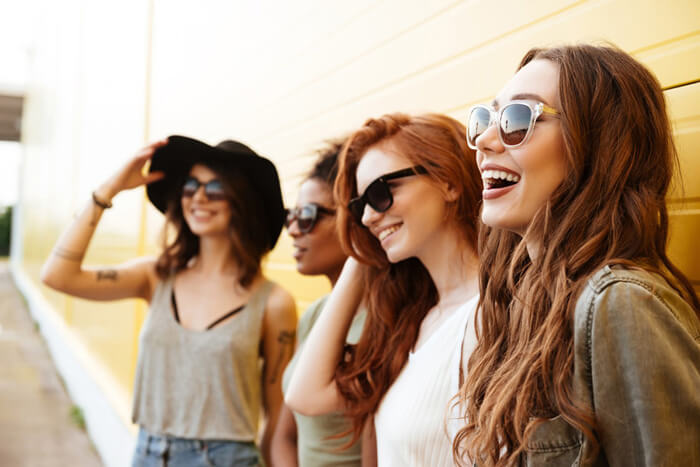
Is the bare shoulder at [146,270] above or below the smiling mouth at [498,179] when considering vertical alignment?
below

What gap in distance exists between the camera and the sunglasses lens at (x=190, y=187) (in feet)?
8.89

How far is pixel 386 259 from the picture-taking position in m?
1.83

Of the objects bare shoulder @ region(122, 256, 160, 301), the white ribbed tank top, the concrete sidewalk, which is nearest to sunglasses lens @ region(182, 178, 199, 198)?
bare shoulder @ region(122, 256, 160, 301)

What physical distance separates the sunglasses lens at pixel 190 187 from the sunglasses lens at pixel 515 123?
1.87 meters

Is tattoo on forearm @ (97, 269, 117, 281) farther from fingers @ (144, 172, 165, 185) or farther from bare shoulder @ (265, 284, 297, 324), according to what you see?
bare shoulder @ (265, 284, 297, 324)

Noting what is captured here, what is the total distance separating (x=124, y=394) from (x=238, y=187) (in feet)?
13.4

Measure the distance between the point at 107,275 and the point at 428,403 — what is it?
195cm

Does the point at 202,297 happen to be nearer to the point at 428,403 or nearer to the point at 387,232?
the point at 387,232

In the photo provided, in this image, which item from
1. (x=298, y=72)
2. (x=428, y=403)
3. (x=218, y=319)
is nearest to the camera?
(x=428, y=403)

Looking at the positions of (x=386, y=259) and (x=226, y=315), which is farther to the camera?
(x=226, y=315)

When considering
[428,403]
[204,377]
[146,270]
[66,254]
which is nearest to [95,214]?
[66,254]

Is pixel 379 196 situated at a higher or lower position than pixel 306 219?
higher

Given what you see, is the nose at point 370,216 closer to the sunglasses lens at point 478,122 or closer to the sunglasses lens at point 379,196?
the sunglasses lens at point 379,196

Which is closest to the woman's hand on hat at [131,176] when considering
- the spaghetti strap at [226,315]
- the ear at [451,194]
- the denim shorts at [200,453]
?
the spaghetti strap at [226,315]
